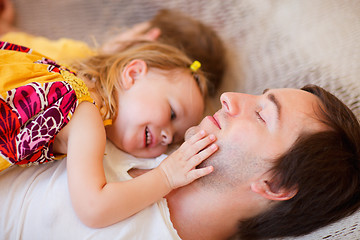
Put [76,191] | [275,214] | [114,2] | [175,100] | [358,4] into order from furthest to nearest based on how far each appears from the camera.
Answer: [114,2] < [358,4] < [175,100] < [275,214] < [76,191]

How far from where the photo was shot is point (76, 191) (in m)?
1.03

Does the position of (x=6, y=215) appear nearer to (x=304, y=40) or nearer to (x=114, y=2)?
(x=304, y=40)

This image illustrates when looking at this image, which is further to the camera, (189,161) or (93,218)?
(189,161)

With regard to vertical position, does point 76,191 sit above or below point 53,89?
below

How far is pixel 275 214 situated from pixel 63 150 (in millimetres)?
726

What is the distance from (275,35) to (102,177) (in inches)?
46.0

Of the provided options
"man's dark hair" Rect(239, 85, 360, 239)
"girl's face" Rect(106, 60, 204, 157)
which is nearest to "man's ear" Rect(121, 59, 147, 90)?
"girl's face" Rect(106, 60, 204, 157)

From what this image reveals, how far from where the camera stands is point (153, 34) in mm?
1900

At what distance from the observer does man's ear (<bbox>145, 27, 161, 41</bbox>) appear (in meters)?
1.87

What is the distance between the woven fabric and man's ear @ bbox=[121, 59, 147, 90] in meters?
0.48

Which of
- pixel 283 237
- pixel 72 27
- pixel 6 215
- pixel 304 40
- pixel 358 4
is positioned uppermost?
pixel 72 27

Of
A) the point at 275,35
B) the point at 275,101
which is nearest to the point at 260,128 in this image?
the point at 275,101

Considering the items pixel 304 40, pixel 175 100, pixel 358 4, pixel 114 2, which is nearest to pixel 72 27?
pixel 114 2

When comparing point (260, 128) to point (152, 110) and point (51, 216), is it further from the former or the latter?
point (51, 216)
